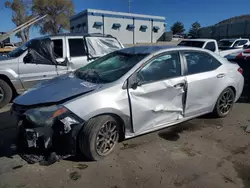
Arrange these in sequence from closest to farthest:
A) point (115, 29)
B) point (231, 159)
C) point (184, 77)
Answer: point (231, 159)
point (184, 77)
point (115, 29)

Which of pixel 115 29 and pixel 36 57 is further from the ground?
pixel 115 29

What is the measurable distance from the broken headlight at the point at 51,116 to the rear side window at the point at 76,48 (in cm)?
354

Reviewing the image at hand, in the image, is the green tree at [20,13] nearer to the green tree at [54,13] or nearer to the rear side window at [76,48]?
the green tree at [54,13]

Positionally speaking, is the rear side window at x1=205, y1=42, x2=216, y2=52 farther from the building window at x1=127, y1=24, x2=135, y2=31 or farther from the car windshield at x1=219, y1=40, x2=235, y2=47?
the building window at x1=127, y1=24, x2=135, y2=31

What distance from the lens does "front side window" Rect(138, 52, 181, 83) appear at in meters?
3.38

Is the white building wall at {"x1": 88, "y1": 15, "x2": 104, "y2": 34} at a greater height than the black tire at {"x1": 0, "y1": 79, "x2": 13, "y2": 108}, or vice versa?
the white building wall at {"x1": 88, "y1": 15, "x2": 104, "y2": 34}

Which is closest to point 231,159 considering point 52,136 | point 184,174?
point 184,174

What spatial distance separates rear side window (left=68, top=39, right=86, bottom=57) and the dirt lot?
283 cm

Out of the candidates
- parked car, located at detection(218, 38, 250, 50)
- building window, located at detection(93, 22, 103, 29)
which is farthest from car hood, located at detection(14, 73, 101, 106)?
building window, located at detection(93, 22, 103, 29)

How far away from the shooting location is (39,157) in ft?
9.29

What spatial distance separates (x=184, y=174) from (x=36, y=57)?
4712mm

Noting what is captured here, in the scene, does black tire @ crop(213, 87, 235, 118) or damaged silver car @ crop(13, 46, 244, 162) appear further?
black tire @ crop(213, 87, 235, 118)

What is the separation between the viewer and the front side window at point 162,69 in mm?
3385

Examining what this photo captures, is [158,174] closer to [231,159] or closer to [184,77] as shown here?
[231,159]
